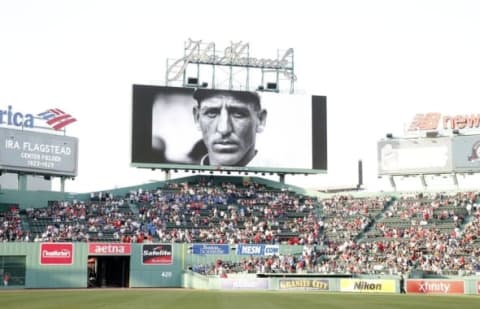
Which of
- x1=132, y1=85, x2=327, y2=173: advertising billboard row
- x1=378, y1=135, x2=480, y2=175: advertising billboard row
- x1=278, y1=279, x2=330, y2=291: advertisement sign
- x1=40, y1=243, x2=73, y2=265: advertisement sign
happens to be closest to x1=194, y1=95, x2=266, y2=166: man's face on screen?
x1=132, y1=85, x2=327, y2=173: advertising billboard row

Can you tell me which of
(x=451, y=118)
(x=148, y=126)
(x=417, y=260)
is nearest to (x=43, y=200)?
(x=148, y=126)

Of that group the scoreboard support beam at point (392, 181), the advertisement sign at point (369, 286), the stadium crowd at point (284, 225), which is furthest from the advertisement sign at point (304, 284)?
the scoreboard support beam at point (392, 181)

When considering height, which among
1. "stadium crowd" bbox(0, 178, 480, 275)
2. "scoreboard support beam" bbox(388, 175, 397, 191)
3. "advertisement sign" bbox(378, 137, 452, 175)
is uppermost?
"advertisement sign" bbox(378, 137, 452, 175)

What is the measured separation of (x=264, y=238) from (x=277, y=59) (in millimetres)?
18599

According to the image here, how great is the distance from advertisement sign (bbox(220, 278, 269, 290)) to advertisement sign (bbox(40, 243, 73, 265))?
484 inches

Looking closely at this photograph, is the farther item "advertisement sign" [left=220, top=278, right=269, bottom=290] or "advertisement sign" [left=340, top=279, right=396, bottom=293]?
"advertisement sign" [left=220, top=278, right=269, bottom=290]

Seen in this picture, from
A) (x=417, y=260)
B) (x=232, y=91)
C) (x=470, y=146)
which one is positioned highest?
(x=232, y=91)

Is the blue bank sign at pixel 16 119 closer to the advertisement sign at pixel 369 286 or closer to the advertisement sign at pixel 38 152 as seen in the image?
the advertisement sign at pixel 38 152

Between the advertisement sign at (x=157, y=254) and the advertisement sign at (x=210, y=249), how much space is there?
1902 millimetres

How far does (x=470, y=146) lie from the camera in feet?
219

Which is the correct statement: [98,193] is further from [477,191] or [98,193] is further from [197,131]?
[477,191]

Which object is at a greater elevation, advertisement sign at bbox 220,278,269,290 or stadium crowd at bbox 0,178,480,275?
stadium crowd at bbox 0,178,480,275

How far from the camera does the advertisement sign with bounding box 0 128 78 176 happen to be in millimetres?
59688

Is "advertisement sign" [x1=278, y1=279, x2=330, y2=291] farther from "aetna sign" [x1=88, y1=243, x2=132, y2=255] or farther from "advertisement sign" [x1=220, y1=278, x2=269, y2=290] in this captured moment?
"aetna sign" [x1=88, y1=243, x2=132, y2=255]
